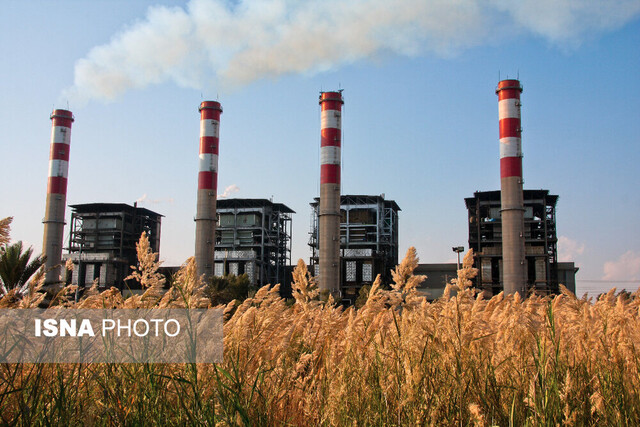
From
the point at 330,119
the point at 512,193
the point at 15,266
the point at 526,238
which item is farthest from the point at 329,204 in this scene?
the point at 15,266

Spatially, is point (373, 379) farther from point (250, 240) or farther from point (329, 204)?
point (250, 240)

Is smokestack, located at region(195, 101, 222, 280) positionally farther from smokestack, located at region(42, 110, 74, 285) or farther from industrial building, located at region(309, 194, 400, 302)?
smokestack, located at region(42, 110, 74, 285)

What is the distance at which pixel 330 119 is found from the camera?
1833 inches

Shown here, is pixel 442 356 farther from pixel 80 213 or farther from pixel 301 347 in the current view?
pixel 80 213

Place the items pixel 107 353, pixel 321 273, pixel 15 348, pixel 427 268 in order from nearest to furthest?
pixel 15 348 → pixel 107 353 → pixel 321 273 → pixel 427 268

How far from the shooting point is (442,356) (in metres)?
3.06

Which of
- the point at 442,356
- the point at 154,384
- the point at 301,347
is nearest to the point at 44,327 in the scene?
the point at 154,384

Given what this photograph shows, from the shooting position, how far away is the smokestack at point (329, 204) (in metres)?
45.4

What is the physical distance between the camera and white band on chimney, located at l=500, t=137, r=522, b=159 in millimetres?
41125

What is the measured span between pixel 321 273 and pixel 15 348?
43.9 metres

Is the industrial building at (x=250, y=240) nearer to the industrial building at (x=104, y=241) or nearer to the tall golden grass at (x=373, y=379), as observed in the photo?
the industrial building at (x=104, y=241)

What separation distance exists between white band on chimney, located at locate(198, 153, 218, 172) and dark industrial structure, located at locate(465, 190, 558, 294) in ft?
80.5

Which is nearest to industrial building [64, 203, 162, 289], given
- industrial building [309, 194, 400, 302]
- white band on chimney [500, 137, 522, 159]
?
industrial building [309, 194, 400, 302]

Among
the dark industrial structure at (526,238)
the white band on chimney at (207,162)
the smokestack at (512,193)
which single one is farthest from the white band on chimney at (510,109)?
the white band on chimney at (207,162)
